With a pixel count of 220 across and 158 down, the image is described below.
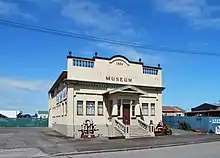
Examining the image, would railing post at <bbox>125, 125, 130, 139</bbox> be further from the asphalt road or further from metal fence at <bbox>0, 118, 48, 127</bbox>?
metal fence at <bbox>0, 118, 48, 127</bbox>

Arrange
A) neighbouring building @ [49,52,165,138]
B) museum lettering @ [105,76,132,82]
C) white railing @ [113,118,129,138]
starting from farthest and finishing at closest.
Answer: museum lettering @ [105,76,132,82] < neighbouring building @ [49,52,165,138] < white railing @ [113,118,129,138]

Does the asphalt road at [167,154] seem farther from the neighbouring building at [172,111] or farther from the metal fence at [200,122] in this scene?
the neighbouring building at [172,111]

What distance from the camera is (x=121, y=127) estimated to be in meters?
28.1

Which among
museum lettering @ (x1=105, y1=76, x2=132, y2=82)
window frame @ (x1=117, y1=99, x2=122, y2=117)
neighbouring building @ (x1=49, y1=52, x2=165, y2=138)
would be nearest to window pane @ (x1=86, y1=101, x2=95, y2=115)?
neighbouring building @ (x1=49, y1=52, x2=165, y2=138)

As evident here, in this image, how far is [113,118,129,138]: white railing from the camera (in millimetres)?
26959

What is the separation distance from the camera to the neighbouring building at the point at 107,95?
28.5m

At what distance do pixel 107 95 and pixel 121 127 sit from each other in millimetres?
3794

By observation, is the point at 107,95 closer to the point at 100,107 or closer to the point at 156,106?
the point at 100,107

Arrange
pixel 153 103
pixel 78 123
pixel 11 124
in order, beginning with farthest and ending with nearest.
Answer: pixel 11 124 < pixel 153 103 < pixel 78 123

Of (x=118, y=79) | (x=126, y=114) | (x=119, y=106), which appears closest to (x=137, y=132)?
(x=126, y=114)

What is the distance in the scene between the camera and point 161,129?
3030cm

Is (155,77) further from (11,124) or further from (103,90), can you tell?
(11,124)

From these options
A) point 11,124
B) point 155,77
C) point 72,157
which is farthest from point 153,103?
point 11,124

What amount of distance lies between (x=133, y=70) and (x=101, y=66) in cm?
383
